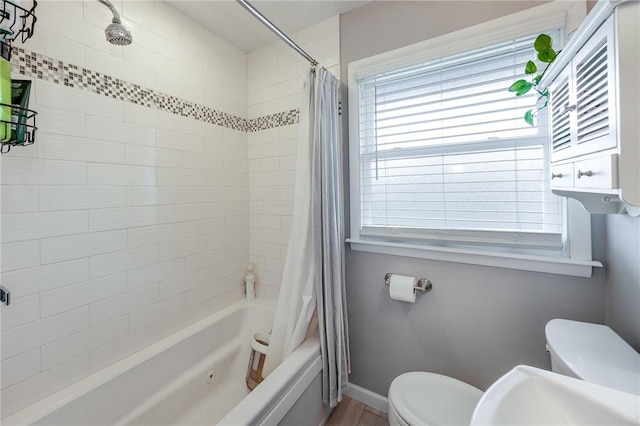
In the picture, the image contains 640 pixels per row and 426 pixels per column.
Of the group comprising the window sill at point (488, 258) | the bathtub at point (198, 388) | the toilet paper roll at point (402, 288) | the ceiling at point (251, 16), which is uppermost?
the ceiling at point (251, 16)

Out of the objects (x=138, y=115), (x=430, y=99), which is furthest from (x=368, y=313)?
(x=138, y=115)

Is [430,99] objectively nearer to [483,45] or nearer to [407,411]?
[483,45]

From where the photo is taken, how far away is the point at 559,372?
36.5 inches

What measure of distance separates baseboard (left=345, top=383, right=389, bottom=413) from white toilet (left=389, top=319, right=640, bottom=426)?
0.48m

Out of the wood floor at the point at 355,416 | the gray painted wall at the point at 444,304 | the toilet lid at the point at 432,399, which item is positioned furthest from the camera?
the wood floor at the point at 355,416

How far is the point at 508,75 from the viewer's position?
132cm

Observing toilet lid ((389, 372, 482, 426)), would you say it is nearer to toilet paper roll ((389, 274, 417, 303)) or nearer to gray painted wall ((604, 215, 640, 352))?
toilet paper roll ((389, 274, 417, 303))

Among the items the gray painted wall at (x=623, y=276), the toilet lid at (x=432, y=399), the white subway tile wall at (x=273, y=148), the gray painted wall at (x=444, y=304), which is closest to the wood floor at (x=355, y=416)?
the gray painted wall at (x=444, y=304)

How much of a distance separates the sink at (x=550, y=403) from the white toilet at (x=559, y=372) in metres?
0.21

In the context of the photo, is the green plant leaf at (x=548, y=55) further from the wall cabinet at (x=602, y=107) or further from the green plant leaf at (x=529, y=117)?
the green plant leaf at (x=529, y=117)

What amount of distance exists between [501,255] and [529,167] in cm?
45

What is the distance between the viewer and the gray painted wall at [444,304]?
1.24 meters

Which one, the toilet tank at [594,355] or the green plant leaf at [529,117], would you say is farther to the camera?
the green plant leaf at [529,117]

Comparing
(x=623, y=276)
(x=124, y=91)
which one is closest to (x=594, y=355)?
(x=623, y=276)
